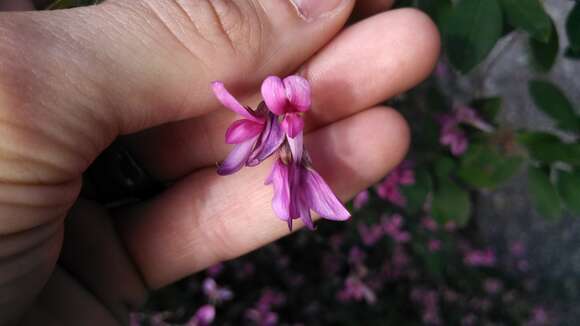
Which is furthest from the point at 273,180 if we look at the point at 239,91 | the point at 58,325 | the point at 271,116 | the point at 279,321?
the point at 279,321

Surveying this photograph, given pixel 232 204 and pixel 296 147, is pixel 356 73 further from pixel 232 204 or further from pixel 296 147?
pixel 232 204

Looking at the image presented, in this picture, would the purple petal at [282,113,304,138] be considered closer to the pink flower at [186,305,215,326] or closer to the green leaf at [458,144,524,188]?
the green leaf at [458,144,524,188]

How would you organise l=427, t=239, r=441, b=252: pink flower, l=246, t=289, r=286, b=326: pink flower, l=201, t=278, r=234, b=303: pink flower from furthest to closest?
l=427, t=239, r=441, b=252: pink flower < l=246, t=289, r=286, b=326: pink flower < l=201, t=278, r=234, b=303: pink flower

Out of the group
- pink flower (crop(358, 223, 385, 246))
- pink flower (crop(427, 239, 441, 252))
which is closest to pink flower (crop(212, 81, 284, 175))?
pink flower (crop(358, 223, 385, 246))

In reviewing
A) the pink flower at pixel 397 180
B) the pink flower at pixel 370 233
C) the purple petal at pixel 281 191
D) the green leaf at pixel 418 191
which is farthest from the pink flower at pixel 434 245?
the purple petal at pixel 281 191

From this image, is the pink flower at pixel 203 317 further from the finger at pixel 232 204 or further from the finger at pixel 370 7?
the finger at pixel 370 7

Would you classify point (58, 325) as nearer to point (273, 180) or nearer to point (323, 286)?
point (273, 180)
